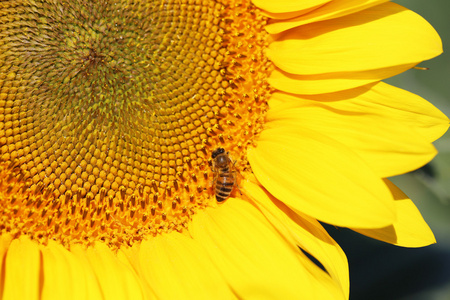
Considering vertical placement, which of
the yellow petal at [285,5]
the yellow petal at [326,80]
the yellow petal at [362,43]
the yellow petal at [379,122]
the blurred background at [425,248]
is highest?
the yellow petal at [285,5]

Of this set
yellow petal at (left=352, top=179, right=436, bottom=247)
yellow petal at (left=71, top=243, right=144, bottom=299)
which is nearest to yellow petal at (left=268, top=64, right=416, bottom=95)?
yellow petal at (left=352, top=179, right=436, bottom=247)

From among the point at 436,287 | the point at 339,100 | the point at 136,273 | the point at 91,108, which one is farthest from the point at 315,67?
the point at 436,287

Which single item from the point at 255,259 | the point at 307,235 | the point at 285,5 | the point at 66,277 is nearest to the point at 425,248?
the point at 307,235

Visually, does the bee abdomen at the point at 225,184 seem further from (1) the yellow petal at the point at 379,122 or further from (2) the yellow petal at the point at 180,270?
(1) the yellow petal at the point at 379,122

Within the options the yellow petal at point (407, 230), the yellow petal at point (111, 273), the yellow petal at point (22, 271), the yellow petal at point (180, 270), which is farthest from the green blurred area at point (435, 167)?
the yellow petal at point (22, 271)

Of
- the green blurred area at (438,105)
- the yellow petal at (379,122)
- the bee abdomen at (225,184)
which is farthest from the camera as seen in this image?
the green blurred area at (438,105)

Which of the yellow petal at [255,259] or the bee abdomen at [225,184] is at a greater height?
the bee abdomen at [225,184]
